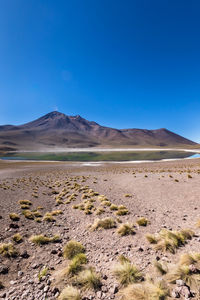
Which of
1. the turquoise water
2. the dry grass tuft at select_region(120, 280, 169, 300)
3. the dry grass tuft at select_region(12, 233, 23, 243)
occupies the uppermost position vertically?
the turquoise water

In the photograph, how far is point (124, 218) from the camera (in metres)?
7.07

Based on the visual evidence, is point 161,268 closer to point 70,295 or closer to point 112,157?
point 70,295

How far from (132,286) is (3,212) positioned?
349 inches

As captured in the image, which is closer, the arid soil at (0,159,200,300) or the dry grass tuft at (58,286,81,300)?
the dry grass tuft at (58,286,81,300)

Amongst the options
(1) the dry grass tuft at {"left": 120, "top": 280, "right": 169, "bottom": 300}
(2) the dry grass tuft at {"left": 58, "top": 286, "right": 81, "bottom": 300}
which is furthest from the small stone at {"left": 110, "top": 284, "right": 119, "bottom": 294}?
(2) the dry grass tuft at {"left": 58, "top": 286, "right": 81, "bottom": 300}

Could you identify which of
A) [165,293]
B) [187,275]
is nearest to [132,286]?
[165,293]

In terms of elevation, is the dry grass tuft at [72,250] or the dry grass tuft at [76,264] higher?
the dry grass tuft at [76,264]

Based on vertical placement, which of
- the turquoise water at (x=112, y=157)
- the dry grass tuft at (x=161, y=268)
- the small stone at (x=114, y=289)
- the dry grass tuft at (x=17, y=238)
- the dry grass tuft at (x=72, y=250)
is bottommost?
the dry grass tuft at (x=17, y=238)

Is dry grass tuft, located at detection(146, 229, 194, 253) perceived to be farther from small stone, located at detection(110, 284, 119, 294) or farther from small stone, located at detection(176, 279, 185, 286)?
small stone, located at detection(110, 284, 119, 294)

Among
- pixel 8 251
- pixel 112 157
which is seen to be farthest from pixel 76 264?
pixel 112 157

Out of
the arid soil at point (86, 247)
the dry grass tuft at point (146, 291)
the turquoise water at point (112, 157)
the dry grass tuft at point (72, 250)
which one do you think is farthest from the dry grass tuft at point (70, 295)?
the turquoise water at point (112, 157)

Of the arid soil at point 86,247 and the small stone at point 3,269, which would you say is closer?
the arid soil at point 86,247

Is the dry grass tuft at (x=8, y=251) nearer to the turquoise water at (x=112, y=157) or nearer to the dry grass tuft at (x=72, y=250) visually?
the dry grass tuft at (x=72, y=250)

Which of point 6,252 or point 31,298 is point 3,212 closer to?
point 6,252
